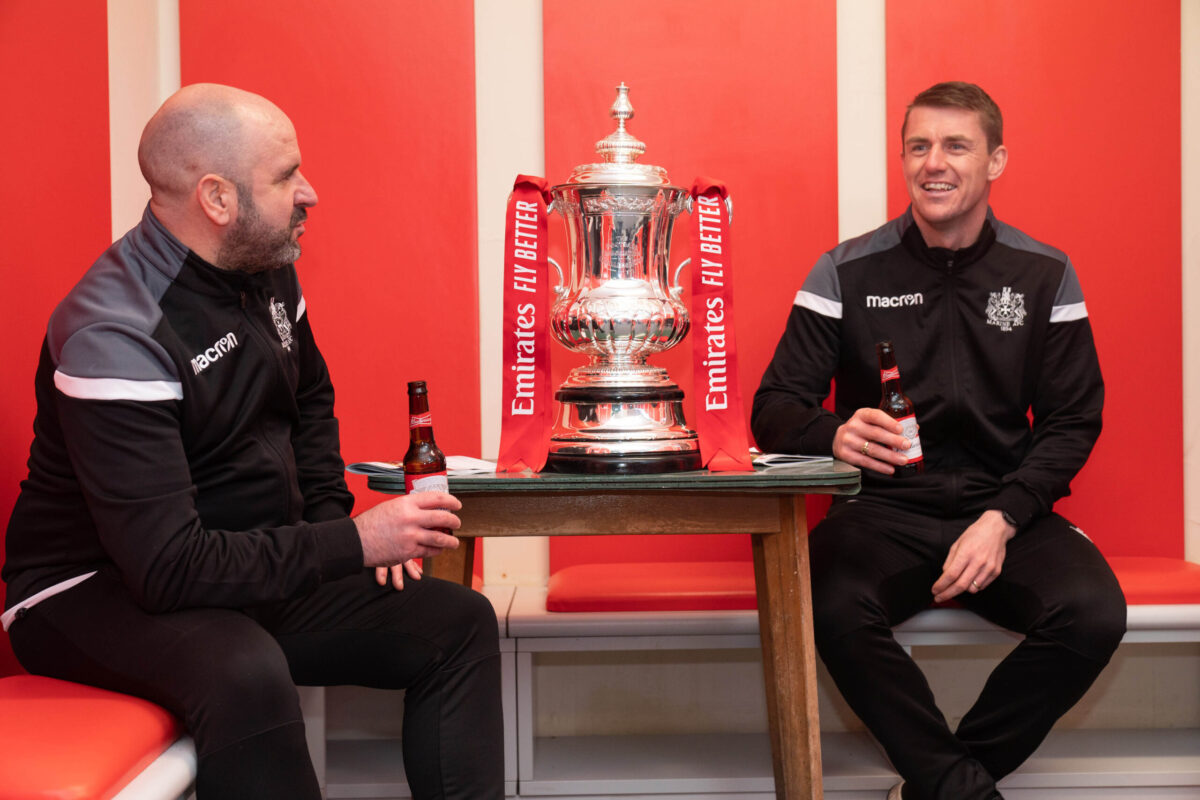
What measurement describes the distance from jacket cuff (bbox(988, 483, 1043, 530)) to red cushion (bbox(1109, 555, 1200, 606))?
12.3 inches

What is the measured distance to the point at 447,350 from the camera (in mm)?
2996

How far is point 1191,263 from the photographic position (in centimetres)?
301

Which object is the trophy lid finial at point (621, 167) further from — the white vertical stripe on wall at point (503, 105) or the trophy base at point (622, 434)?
the white vertical stripe on wall at point (503, 105)

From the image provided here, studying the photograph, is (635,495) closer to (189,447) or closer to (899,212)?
(189,447)

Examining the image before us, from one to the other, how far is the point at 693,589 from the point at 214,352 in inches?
49.9

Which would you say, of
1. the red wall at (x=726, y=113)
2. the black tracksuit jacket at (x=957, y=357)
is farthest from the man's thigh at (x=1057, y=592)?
the red wall at (x=726, y=113)

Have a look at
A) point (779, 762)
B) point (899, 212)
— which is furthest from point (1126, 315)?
point (779, 762)

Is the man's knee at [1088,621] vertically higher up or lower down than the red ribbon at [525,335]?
lower down

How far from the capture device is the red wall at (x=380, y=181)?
2.94m

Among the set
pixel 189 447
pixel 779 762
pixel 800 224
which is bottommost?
pixel 779 762

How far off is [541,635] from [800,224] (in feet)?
4.18

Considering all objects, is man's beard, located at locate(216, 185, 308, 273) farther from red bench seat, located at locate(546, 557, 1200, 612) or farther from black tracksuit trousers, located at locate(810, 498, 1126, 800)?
black tracksuit trousers, located at locate(810, 498, 1126, 800)

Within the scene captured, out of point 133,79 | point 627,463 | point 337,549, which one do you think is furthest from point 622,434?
point 133,79

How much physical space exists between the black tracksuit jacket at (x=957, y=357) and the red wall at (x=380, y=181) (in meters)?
0.88
